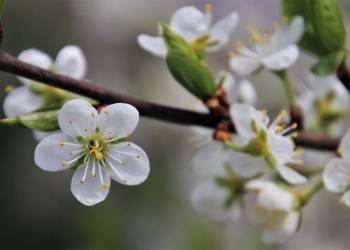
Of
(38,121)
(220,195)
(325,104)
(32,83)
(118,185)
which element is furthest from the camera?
(118,185)

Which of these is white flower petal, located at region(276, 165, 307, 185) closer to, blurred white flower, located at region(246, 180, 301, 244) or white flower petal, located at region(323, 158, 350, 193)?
white flower petal, located at region(323, 158, 350, 193)

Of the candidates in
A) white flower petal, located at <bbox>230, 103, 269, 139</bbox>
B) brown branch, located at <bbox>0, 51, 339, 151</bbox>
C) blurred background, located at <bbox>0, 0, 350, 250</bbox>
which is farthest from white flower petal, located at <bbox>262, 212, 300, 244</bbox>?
blurred background, located at <bbox>0, 0, 350, 250</bbox>

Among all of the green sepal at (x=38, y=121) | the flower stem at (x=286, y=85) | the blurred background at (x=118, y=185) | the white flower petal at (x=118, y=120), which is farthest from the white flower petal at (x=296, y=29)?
the blurred background at (x=118, y=185)

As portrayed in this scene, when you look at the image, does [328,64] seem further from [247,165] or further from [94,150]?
[94,150]

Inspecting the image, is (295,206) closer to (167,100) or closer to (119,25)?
(167,100)

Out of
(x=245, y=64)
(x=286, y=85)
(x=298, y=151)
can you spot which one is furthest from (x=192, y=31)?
(x=298, y=151)

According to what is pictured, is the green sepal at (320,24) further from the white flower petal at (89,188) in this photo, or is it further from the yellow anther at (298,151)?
the white flower petal at (89,188)
